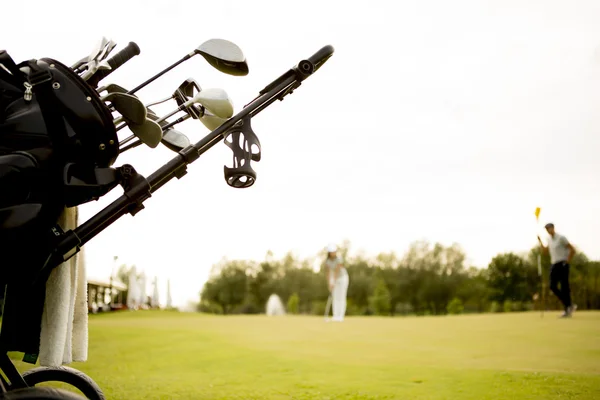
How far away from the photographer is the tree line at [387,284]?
154 ft

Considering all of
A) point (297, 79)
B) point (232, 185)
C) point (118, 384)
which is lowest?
point (118, 384)

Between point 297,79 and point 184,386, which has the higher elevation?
point 297,79

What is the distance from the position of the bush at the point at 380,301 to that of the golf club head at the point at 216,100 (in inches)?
1977

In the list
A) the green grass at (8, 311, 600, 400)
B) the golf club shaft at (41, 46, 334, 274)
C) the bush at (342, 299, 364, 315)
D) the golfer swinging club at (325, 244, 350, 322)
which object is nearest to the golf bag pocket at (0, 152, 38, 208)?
the golf club shaft at (41, 46, 334, 274)

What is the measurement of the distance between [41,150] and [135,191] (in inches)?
16.4

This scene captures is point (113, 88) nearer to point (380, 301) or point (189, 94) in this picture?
point (189, 94)

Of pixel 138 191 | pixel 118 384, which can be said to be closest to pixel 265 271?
pixel 118 384

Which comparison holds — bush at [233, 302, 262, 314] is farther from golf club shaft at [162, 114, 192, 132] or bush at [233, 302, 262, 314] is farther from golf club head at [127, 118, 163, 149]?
golf club head at [127, 118, 163, 149]

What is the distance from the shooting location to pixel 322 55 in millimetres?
3188

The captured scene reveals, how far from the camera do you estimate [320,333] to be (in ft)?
37.8

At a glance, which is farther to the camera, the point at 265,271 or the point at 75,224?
the point at 265,271

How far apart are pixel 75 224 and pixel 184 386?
3.73 meters

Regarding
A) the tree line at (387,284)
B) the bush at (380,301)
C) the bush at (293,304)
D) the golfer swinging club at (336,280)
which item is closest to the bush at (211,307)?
the tree line at (387,284)

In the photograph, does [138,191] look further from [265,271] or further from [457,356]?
[265,271]
